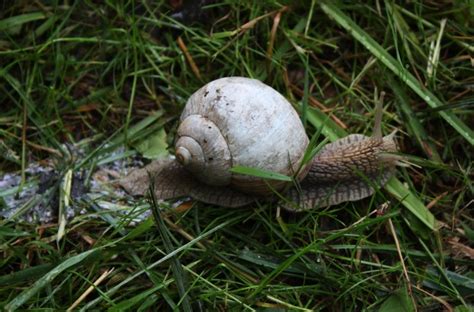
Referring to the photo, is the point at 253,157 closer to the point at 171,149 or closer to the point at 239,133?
the point at 239,133

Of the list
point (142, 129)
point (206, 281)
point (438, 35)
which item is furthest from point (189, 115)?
point (438, 35)

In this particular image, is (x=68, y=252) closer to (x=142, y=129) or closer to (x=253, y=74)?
(x=142, y=129)

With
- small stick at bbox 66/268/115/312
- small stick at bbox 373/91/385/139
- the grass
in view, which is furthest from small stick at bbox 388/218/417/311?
small stick at bbox 66/268/115/312

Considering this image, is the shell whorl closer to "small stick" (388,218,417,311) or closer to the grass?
the grass

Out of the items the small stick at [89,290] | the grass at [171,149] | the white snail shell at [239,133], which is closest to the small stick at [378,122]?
the grass at [171,149]

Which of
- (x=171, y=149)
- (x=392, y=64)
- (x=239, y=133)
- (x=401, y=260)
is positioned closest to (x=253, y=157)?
(x=239, y=133)

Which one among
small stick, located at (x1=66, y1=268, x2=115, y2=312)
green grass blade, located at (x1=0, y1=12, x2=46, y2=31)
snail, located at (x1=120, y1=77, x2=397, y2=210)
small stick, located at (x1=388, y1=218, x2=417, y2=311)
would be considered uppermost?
green grass blade, located at (x1=0, y1=12, x2=46, y2=31)

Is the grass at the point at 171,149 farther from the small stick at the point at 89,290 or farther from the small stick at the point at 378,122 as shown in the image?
the small stick at the point at 378,122
